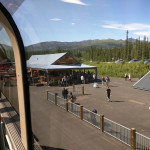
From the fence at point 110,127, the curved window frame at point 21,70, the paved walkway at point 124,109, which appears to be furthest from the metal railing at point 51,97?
the curved window frame at point 21,70

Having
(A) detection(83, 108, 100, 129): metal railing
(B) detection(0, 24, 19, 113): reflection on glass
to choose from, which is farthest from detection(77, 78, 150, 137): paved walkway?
(B) detection(0, 24, 19, 113): reflection on glass

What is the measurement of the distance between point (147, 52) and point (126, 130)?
6562mm

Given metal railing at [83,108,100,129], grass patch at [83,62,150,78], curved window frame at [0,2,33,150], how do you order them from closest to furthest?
curved window frame at [0,2,33,150] → grass patch at [83,62,150,78] → metal railing at [83,108,100,129]

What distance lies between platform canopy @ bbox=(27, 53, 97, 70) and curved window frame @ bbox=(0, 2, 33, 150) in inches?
6.5

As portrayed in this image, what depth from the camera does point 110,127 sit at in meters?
4.25

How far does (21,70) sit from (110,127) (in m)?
2.94

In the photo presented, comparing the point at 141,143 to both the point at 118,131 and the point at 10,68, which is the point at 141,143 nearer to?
the point at 118,131

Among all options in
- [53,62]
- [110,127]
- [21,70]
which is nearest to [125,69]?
[110,127]

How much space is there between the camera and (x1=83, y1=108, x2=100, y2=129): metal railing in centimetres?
463

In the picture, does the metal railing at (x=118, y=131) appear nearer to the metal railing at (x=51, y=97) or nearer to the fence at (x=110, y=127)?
the fence at (x=110, y=127)

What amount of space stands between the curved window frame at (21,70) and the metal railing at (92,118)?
242 centimetres

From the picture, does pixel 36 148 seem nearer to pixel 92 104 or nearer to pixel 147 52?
pixel 92 104

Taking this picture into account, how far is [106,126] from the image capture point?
14.1 ft

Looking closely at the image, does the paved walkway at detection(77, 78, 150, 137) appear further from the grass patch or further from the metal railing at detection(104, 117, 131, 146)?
the grass patch
